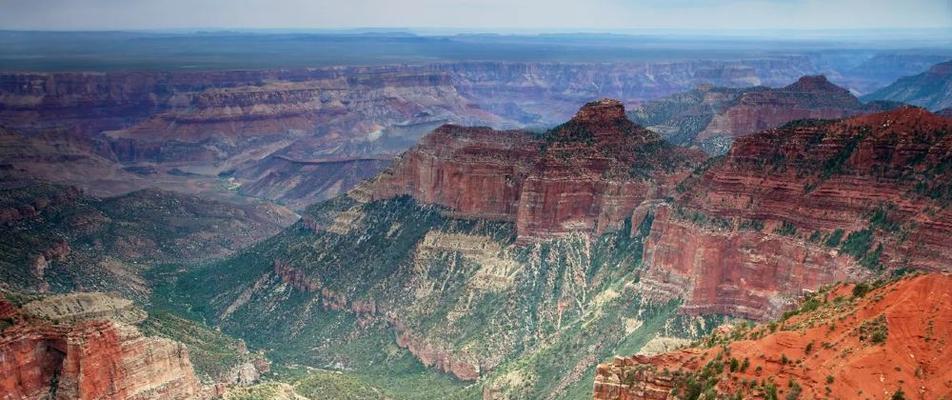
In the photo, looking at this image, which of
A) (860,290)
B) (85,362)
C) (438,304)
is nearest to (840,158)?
(860,290)

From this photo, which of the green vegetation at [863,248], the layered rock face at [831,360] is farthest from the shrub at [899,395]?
the green vegetation at [863,248]

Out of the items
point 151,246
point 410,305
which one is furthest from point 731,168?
point 151,246

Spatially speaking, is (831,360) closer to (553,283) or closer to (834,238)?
(834,238)

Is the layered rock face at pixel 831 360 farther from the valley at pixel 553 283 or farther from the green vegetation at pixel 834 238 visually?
the green vegetation at pixel 834 238

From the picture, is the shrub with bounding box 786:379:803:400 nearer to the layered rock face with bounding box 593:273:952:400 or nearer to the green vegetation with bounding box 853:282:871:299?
the layered rock face with bounding box 593:273:952:400

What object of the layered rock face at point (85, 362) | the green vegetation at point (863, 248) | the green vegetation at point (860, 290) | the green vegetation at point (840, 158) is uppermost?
the green vegetation at point (840, 158)
